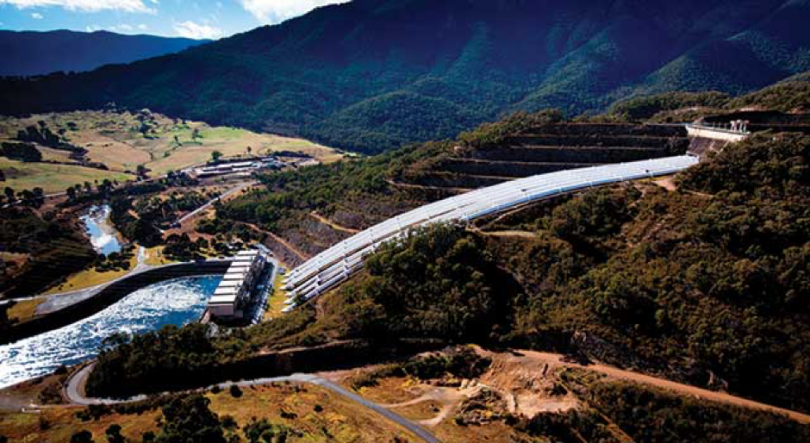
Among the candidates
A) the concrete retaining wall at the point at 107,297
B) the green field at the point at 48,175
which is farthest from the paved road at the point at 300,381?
the green field at the point at 48,175

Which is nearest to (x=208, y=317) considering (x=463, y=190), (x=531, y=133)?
(x=463, y=190)

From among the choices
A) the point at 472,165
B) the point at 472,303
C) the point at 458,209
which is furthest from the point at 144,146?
the point at 472,303

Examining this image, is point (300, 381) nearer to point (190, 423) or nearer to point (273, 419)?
point (273, 419)

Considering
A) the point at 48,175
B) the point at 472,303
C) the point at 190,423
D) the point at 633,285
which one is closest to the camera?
the point at 190,423

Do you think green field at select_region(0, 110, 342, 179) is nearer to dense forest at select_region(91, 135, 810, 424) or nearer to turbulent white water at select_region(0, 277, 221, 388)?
turbulent white water at select_region(0, 277, 221, 388)

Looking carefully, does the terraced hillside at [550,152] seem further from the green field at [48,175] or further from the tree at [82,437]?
the green field at [48,175]

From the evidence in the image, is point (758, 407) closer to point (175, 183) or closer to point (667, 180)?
point (667, 180)

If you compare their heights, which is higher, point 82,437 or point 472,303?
point 472,303
